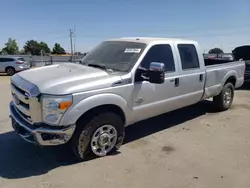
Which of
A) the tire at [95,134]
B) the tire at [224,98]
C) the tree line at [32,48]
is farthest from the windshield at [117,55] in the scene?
the tree line at [32,48]

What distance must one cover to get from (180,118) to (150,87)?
7.28ft

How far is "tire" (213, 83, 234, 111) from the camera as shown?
7.17 metres

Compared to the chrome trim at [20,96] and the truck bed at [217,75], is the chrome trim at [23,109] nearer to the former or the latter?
the chrome trim at [20,96]

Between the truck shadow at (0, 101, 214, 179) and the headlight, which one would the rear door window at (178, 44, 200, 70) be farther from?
the headlight

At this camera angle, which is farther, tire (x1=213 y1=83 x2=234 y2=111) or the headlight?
tire (x1=213 y1=83 x2=234 y2=111)

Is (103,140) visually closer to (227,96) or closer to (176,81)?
(176,81)

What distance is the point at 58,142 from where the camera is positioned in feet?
12.4

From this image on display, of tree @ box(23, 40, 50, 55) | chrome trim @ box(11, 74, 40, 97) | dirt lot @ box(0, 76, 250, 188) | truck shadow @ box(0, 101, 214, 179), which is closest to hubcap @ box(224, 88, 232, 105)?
dirt lot @ box(0, 76, 250, 188)

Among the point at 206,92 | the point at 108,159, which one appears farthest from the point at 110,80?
the point at 206,92

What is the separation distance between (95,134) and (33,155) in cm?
112

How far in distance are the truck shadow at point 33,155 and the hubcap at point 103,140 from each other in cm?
42

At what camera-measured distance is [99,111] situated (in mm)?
4180

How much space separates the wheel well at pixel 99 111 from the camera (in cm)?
400

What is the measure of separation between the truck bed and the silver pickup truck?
407mm
